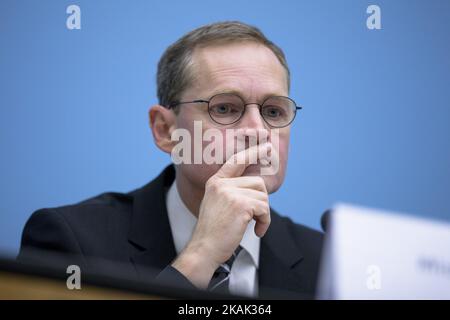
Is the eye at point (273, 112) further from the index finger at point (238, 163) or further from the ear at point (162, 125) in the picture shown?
the ear at point (162, 125)

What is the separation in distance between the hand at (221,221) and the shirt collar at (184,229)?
0.27 metres

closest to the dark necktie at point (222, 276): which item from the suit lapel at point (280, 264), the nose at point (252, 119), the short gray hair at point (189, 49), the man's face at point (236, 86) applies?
the suit lapel at point (280, 264)

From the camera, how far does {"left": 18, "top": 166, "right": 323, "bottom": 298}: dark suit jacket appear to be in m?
1.53

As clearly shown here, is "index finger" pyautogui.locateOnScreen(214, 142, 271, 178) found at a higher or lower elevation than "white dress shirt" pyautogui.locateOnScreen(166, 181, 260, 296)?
higher

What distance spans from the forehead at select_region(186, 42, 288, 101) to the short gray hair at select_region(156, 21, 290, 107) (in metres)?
0.02

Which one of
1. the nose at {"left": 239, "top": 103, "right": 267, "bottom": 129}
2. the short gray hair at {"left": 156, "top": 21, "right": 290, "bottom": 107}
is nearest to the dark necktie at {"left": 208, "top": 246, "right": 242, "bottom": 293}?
the nose at {"left": 239, "top": 103, "right": 267, "bottom": 129}

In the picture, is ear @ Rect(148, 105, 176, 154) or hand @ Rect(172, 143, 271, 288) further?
ear @ Rect(148, 105, 176, 154)

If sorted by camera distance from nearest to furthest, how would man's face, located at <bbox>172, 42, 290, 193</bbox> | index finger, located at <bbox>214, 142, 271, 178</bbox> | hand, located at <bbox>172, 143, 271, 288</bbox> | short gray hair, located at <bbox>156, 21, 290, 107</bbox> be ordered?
hand, located at <bbox>172, 143, 271, 288</bbox> → index finger, located at <bbox>214, 142, 271, 178</bbox> → man's face, located at <bbox>172, 42, 290, 193</bbox> → short gray hair, located at <bbox>156, 21, 290, 107</bbox>

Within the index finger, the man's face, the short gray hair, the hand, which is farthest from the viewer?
the short gray hair

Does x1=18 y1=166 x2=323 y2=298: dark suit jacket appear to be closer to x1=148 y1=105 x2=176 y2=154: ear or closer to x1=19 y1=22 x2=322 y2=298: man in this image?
x1=19 y1=22 x2=322 y2=298: man

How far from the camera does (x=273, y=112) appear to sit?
62.1 inches

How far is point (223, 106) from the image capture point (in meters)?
1.55

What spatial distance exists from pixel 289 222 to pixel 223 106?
0.54 m
